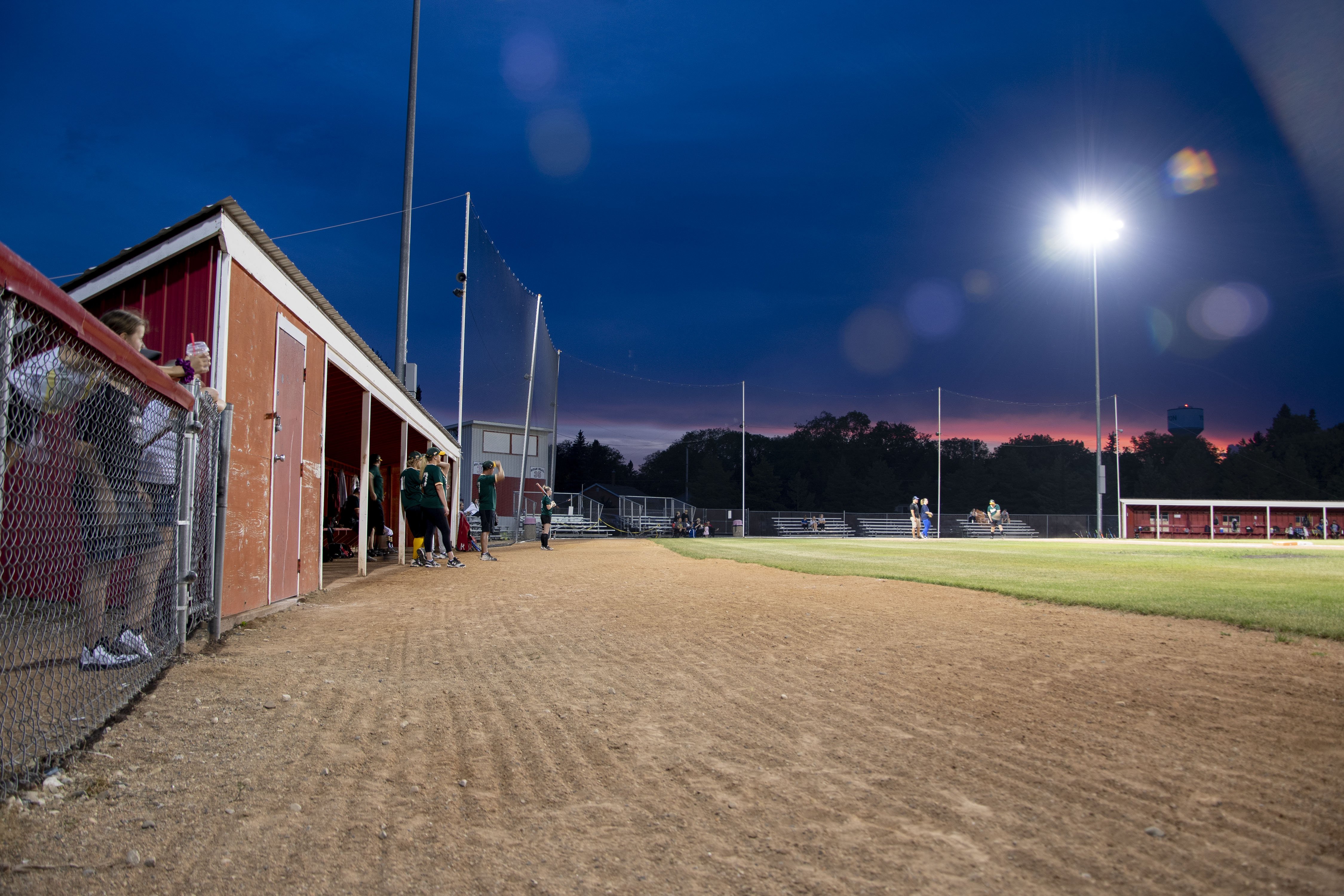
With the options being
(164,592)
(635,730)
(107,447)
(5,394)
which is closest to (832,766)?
(635,730)

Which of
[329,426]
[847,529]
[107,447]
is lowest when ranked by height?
[847,529]

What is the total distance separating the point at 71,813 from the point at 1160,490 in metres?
86.3

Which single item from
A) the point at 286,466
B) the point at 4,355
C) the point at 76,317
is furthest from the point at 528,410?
the point at 4,355

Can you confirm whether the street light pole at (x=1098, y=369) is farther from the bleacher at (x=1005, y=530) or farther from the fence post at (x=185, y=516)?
the fence post at (x=185, y=516)

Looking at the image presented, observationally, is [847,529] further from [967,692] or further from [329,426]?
[967,692]

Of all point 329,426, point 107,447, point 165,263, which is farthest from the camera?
point 329,426

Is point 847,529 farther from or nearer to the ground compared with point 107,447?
nearer to the ground

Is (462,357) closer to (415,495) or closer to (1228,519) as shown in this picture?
(415,495)

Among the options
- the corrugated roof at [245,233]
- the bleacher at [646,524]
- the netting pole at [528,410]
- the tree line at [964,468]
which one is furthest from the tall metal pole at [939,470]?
the corrugated roof at [245,233]

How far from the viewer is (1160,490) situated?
237 feet

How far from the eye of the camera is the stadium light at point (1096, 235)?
3559 centimetres

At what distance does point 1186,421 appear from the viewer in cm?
7419

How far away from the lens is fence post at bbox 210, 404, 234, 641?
4840mm

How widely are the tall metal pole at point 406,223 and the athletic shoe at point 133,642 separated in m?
14.7
